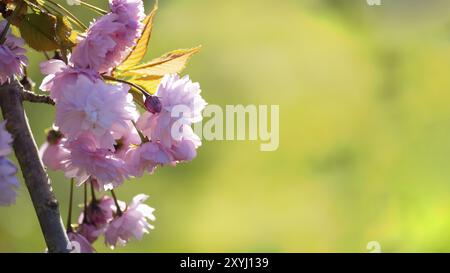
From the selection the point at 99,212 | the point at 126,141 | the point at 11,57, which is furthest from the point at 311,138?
the point at 11,57

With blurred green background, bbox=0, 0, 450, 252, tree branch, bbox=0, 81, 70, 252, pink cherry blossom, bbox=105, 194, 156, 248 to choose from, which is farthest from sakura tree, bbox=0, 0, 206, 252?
blurred green background, bbox=0, 0, 450, 252

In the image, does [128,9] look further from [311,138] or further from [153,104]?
[311,138]

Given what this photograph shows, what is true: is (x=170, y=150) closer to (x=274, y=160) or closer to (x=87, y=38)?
(x=87, y=38)

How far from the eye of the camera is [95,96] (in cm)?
63

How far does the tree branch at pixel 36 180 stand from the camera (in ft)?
1.95

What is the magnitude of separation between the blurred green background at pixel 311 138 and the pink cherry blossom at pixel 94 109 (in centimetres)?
143

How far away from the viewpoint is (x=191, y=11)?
2.57 m

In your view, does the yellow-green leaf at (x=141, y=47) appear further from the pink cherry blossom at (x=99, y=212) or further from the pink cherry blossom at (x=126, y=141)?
the pink cherry blossom at (x=99, y=212)

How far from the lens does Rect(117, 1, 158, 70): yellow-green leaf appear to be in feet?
2.27

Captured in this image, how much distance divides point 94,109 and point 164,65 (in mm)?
101

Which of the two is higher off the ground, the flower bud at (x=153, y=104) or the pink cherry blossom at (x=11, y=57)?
the pink cherry blossom at (x=11, y=57)

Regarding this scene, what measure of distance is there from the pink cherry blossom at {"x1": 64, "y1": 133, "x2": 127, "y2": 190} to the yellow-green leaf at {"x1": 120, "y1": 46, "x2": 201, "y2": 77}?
0.08 metres

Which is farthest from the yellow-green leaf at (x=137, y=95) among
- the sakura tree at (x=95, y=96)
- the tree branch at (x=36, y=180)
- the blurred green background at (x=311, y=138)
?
the blurred green background at (x=311, y=138)
